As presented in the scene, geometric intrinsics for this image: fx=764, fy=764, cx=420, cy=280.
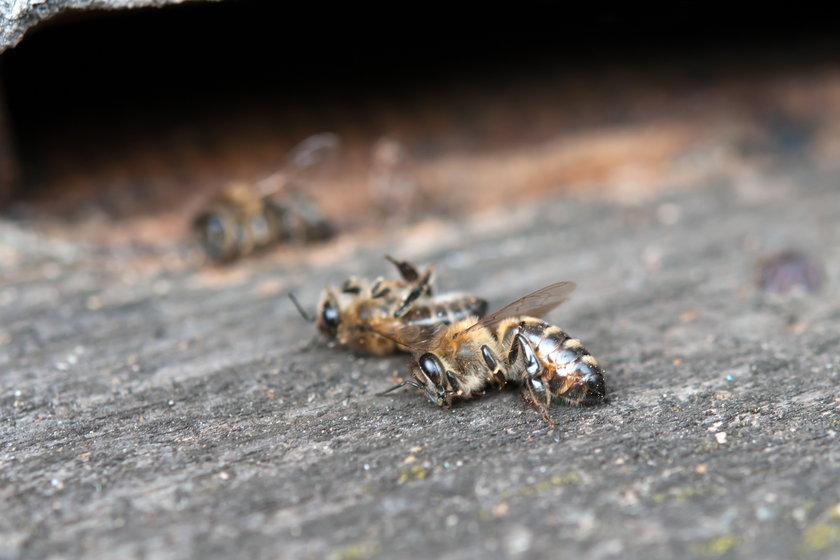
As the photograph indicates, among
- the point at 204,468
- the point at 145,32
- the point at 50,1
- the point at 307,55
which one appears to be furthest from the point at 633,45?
the point at 204,468

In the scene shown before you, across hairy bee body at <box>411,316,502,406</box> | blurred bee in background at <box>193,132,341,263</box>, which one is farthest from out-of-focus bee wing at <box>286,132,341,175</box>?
hairy bee body at <box>411,316,502,406</box>

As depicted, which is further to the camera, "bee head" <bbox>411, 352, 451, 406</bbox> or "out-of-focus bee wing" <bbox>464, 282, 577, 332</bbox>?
"out-of-focus bee wing" <bbox>464, 282, 577, 332</bbox>

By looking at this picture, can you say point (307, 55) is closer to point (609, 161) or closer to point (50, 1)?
point (609, 161)

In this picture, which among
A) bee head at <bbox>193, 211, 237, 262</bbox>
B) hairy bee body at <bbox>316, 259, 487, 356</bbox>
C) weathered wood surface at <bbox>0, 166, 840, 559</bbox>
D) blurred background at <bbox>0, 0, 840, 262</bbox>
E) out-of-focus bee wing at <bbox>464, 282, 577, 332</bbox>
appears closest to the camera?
weathered wood surface at <bbox>0, 166, 840, 559</bbox>

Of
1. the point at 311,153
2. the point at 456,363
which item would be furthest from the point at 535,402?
the point at 311,153

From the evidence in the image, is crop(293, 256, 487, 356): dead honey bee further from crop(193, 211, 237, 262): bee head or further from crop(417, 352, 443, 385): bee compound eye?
crop(193, 211, 237, 262): bee head

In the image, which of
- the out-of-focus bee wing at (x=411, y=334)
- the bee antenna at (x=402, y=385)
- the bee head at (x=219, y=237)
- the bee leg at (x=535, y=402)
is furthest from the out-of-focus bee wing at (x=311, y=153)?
the bee leg at (x=535, y=402)

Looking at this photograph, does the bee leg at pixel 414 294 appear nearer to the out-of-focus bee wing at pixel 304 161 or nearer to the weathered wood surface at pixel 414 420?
the weathered wood surface at pixel 414 420

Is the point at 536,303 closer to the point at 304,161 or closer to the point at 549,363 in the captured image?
the point at 549,363
